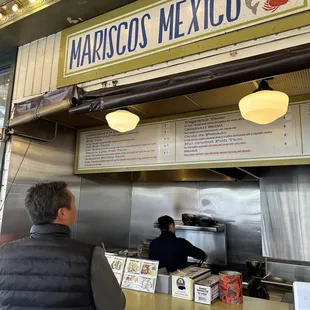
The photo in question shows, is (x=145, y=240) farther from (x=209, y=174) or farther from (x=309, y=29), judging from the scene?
(x=309, y=29)

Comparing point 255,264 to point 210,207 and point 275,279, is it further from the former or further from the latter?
point 210,207

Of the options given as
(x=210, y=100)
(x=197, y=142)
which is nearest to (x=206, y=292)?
(x=197, y=142)

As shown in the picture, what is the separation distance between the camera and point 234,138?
2316 mm

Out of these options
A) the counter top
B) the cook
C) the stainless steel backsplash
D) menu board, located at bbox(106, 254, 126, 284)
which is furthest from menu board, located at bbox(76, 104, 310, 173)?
the counter top

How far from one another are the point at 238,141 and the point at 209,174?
1.44m

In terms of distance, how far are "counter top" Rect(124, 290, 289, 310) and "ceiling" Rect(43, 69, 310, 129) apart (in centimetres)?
145

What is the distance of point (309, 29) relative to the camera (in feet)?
4.89

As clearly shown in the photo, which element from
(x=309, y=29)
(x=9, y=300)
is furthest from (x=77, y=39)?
(x=9, y=300)

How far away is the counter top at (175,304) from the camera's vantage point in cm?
174

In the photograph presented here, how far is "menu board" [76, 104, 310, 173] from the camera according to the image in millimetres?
2113

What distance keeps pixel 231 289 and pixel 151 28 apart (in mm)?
1908

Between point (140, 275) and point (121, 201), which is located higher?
point (121, 201)

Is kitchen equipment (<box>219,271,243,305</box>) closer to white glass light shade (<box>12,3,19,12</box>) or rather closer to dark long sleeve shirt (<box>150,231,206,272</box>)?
dark long sleeve shirt (<box>150,231,206,272</box>)

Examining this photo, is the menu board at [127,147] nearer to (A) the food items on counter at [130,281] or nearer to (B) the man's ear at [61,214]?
(A) the food items on counter at [130,281]
